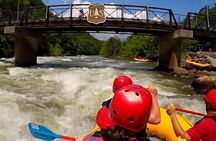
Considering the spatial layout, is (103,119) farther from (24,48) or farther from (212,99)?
(24,48)

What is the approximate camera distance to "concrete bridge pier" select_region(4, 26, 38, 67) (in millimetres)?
25670

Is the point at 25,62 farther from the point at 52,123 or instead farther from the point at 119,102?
the point at 119,102

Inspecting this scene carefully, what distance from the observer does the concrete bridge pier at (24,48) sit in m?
25.7

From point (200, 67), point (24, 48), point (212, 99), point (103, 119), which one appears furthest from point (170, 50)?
point (212, 99)

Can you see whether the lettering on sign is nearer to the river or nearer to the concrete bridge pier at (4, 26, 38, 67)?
the concrete bridge pier at (4, 26, 38, 67)

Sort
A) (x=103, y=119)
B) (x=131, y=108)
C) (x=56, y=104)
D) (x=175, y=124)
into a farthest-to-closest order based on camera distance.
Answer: (x=56, y=104) < (x=103, y=119) < (x=175, y=124) < (x=131, y=108)

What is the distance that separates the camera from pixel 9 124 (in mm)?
8453

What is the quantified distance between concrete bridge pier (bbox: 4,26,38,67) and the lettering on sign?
15.5ft

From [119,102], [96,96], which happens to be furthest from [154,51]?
[119,102]

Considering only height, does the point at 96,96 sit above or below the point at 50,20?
below

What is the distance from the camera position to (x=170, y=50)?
25.9 m

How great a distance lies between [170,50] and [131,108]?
23.7 metres

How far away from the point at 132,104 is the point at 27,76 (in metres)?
16.4

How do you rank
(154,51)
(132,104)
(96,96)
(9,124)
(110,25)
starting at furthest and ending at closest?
(154,51) < (110,25) < (96,96) < (9,124) < (132,104)
